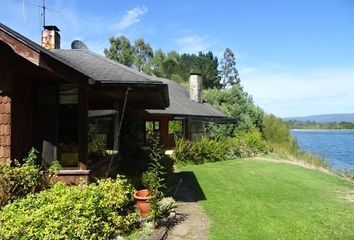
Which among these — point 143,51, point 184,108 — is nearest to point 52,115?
point 184,108

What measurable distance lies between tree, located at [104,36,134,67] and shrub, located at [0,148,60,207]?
61806 millimetres

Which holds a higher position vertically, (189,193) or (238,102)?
(238,102)

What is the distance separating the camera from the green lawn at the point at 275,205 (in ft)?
28.1

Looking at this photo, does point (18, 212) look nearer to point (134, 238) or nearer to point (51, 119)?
point (134, 238)

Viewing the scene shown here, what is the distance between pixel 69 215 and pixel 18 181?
192cm

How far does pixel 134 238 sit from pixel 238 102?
29.1m

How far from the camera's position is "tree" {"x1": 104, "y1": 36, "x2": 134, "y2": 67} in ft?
227

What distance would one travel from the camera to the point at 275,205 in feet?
36.8

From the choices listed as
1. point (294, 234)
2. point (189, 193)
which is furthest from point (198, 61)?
point (294, 234)

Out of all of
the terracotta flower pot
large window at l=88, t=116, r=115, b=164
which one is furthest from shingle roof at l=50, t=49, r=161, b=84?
the terracotta flower pot

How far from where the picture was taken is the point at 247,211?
1030 centimetres

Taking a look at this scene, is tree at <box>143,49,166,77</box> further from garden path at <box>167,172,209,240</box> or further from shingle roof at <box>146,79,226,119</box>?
garden path at <box>167,172,209,240</box>

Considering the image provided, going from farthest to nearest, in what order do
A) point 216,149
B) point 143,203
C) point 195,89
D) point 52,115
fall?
point 195,89 → point 216,149 → point 52,115 → point 143,203

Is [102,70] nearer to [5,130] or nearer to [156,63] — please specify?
[5,130]
